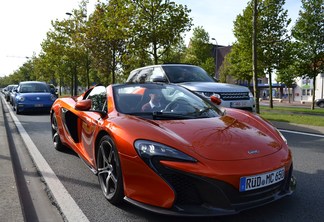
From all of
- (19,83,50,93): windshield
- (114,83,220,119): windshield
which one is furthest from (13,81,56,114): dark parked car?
(114,83,220,119): windshield

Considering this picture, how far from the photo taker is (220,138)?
297 cm

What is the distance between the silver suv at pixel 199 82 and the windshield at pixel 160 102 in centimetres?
345

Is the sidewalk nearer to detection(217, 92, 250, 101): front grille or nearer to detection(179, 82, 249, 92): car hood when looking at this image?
detection(179, 82, 249, 92): car hood

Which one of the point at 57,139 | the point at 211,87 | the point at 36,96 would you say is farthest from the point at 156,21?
the point at 57,139

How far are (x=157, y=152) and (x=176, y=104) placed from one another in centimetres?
127

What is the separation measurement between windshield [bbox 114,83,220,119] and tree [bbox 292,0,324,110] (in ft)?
65.8

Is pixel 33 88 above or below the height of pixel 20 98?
above

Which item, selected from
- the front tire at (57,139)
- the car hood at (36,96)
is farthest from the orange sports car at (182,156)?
the car hood at (36,96)

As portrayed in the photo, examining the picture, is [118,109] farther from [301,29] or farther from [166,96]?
[301,29]

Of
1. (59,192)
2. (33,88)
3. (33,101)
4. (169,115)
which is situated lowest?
(59,192)

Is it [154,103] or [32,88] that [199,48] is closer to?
[32,88]

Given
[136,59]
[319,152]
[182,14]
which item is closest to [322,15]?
[182,14]

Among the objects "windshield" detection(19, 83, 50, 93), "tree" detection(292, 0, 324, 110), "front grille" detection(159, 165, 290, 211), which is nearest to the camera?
"front grille" detection(159, 165, 290, 211)

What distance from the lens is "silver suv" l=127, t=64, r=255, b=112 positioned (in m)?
7.73
